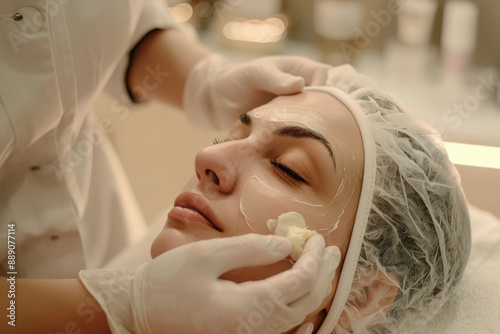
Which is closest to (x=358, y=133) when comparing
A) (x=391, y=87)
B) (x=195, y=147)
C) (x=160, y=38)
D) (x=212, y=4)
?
(x=160, y=38)

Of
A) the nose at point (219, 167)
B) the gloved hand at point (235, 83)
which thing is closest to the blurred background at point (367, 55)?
the gloved hand at point (235, 83)

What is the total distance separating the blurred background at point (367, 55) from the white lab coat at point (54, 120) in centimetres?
49

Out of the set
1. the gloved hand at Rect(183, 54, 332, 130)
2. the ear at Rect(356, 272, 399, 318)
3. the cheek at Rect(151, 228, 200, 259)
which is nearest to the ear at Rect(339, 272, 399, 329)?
the ear at Rect(356, 272, 399, 318)

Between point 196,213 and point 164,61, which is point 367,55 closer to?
point 164,61

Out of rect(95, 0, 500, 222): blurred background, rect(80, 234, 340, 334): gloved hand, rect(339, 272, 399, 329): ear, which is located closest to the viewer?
rect(80, 234, 340, 334): gloved hand

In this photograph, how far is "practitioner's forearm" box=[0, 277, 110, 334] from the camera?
897mm

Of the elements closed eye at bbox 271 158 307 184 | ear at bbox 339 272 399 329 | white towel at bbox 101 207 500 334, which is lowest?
white towel at bbox 101 207 500 334

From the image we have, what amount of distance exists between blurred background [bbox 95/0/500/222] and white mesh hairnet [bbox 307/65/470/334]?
2.27 feet

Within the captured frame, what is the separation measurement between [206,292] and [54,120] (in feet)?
1.69

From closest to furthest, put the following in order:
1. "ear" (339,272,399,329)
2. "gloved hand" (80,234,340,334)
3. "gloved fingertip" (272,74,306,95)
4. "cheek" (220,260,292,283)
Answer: "gloved hand" (80,234,340,334) < "cheek" (220,260,292,283) < "ear" (339,272,399,329) < "gloved fingertip" (272,74,306,95)

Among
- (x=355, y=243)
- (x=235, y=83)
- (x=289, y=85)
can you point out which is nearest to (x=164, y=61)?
(x=235, y=83)

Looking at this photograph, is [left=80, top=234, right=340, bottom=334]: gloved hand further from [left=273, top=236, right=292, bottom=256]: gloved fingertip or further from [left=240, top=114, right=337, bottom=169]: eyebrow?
[left=240, top=114, right=337, bottom=169]: eyebrow

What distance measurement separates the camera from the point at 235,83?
140cm

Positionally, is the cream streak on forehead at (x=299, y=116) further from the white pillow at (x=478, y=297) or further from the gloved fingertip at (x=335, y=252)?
the white pillow at (x=478, y=297)
